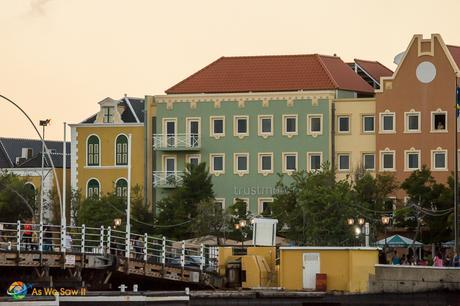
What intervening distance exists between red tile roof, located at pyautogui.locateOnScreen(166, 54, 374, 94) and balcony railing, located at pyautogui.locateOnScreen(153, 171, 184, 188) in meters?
5.47

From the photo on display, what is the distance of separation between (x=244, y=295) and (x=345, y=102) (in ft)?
205

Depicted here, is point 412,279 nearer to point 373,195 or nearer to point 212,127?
point 373,195

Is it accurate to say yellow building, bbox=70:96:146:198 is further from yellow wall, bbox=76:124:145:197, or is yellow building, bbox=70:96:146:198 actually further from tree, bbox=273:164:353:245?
tree, bbox=273:164:353:245

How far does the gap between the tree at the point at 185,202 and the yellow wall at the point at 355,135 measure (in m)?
8.82

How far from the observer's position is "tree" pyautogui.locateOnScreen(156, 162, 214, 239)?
444 feet

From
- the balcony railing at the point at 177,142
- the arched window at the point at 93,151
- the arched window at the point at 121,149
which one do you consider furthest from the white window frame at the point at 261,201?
the arched window at the point at 93,151

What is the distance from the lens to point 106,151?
150m

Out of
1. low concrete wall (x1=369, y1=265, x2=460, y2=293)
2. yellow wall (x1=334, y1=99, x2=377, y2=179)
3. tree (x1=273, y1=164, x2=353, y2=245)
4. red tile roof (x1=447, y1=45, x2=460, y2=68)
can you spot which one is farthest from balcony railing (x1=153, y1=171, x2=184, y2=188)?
low concrete wall (x1=369, y1=265, x2=460, y2=293)

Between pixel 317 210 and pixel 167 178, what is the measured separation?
27.1m

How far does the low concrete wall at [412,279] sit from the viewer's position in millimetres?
81812

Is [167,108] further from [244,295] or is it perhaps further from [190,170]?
[244,295]

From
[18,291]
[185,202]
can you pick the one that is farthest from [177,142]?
[18,291]

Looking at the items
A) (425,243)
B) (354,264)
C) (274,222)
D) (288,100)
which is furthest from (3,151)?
(354,264)

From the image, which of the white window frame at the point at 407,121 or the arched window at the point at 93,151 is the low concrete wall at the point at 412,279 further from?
the arched window at the point at 93,151
